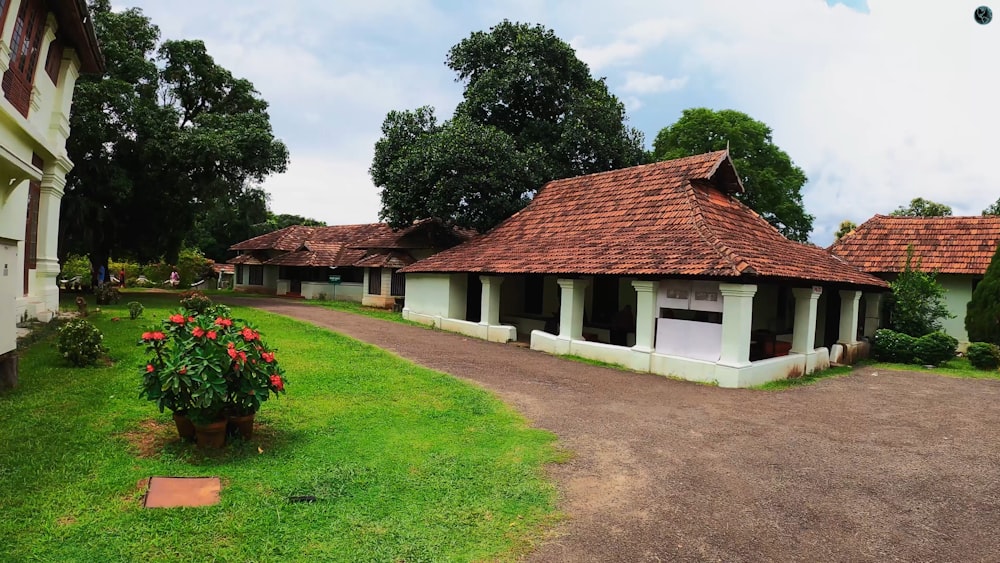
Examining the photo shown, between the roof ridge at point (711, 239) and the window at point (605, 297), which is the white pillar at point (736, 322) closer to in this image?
the roof ridge at point (711, 239)

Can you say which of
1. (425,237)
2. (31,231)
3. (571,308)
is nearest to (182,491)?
(571,308)

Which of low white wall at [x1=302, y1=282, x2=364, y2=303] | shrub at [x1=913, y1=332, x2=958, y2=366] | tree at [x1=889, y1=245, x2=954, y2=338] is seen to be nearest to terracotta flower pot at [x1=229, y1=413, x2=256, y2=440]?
shrub at [x1=913, y1=332, x2=958, y2=366]

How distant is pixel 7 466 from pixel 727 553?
5570 mm

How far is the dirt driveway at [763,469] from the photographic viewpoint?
4.08m

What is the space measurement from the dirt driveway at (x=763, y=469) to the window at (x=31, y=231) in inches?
384

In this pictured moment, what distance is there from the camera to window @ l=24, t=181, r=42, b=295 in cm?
1227

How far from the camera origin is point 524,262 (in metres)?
14.8

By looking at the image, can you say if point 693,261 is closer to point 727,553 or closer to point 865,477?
point 865,477

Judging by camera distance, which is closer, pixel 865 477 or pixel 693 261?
pixel 865 477

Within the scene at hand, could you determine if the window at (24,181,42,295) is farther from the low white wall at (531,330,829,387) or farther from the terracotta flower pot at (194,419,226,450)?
the low white wall at (531,330,829,387)

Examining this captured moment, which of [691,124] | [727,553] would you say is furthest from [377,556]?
[691,124]

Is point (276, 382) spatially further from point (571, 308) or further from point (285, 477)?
point (571, 308)

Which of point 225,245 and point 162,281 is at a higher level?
point 225,245

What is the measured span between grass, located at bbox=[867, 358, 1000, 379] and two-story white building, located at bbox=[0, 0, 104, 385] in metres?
17.6
